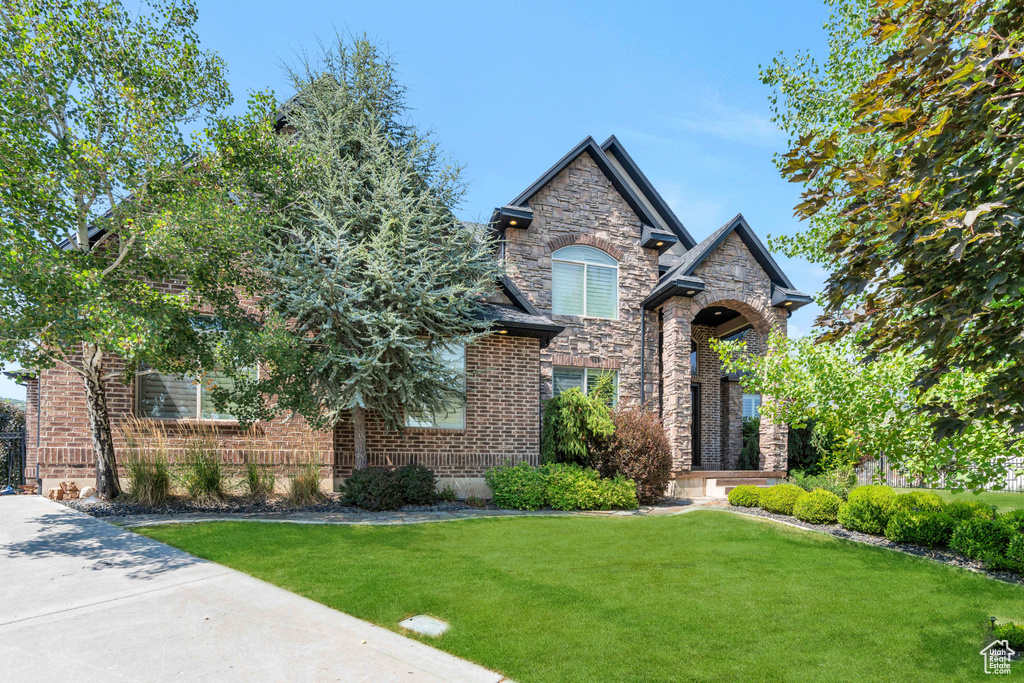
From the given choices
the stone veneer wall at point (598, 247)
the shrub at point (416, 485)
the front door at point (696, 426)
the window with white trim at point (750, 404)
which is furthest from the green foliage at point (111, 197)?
the window with white trim at point (750, 404)

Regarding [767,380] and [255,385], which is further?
[255,385]

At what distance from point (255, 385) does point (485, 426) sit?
511 centimetres

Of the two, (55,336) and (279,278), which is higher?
(279,278)

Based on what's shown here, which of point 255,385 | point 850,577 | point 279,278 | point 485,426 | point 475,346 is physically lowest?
point 850,577

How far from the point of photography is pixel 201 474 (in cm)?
1036

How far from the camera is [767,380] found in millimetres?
10242

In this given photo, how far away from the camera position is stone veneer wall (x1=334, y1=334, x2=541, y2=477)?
42.4 ft

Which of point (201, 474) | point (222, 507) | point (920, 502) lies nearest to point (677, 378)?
point (920, 502)

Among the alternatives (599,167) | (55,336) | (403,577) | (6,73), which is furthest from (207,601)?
(599,167)

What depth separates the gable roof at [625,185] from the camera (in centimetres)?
1642

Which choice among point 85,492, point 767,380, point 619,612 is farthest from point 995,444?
point 85,492

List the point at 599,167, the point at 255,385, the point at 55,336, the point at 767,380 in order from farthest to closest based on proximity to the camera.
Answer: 1. the point at 599,167
2. the point at 255,385
3. the point at 767,380
4. the point at 55,336

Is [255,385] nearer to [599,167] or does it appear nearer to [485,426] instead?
[485,426]

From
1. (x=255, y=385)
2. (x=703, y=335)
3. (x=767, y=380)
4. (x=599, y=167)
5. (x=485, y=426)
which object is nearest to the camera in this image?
(x=767, y=380)
